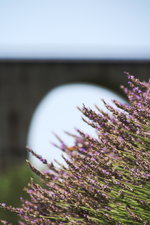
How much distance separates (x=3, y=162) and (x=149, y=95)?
15184 millimetres

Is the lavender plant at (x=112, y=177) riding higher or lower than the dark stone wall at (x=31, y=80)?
lower

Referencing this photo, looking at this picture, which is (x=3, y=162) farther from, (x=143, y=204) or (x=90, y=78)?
(x=143, y=204)

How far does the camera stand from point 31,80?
17594mm

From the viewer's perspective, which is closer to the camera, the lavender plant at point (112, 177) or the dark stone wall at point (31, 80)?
the lavender plant at point (112, 177)

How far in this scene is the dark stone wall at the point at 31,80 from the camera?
17.3 m

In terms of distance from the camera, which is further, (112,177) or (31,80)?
(31,80)

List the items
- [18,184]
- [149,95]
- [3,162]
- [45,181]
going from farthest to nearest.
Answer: [3,162] → [18,184] → [45,181] → [149,95]

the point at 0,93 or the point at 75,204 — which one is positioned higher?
the point at 0,93

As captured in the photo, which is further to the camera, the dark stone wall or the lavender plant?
the dark stone wall

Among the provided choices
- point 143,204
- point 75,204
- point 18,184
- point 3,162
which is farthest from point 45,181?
point 3,162

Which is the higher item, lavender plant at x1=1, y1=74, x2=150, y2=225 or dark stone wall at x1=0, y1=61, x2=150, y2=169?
dark stone wall at x1=0, y1=61, x2=150, y2=169

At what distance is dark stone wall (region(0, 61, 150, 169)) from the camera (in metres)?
17.3

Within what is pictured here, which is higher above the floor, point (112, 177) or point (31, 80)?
point (31, 80)

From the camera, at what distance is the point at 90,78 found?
57.6ft
